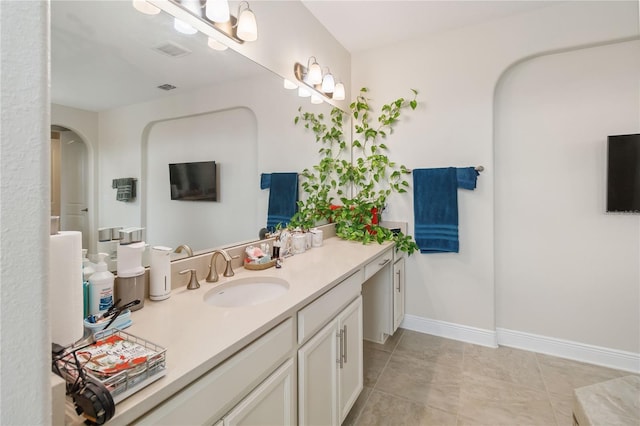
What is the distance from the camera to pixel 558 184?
222 cm

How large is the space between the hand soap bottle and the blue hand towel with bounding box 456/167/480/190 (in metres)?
2.36

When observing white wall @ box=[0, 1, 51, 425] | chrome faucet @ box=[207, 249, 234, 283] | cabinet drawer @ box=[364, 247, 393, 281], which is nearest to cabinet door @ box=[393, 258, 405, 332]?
cabinet drawer @ box=[364, 247, 393, 281]

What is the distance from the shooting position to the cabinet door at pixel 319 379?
1.15 m

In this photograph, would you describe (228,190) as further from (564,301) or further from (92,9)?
(564,301)

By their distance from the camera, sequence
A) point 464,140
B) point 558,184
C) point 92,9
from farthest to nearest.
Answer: point 464,140 → point 558,184 → point 92,9

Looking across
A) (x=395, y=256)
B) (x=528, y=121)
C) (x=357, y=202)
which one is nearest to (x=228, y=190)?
(x=357, y=202)

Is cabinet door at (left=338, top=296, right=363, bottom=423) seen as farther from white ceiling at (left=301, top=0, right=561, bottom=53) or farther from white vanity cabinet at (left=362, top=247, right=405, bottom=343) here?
white ceiling at (left=301, top=0, right=561, bottom=53)

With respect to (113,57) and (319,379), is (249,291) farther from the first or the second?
(113,57)

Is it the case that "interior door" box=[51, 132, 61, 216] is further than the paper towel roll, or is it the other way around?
"interior door" box=[51, 132, 61, 216]

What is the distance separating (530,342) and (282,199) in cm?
227

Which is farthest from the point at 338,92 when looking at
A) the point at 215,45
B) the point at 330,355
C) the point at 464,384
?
the point at 464,384

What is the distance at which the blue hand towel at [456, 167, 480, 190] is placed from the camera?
233cm

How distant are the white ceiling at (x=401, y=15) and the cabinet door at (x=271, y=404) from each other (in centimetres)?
234

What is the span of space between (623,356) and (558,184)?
4.20 ft
